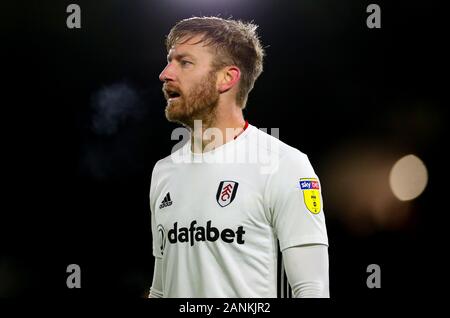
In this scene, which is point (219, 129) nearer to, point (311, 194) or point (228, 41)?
point (228, 41)

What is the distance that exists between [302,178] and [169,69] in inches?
33.1

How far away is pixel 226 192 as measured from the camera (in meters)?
2.55

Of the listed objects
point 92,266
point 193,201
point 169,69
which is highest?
point 169,69

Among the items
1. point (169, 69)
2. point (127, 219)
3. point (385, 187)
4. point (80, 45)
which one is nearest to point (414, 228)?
point (385, 187)

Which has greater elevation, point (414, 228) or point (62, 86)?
point (62, 86)

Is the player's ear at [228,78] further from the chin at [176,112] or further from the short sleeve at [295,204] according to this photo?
the short sleeve at [295,204]

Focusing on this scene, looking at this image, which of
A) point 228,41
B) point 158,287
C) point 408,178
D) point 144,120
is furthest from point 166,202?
point 408,178

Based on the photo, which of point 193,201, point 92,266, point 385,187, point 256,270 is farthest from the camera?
point 385,187

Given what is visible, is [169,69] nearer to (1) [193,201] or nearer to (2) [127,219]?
(1) [193,201]

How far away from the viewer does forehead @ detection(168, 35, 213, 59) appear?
107 inches

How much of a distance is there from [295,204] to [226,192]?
0.34 meters

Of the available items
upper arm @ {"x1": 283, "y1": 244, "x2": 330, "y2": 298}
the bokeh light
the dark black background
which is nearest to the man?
upper arm @ {"x1": 283, "y1": 244, "x2": 330, "y2": 298}

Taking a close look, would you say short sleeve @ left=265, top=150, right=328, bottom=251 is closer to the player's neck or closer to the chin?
the player's neck

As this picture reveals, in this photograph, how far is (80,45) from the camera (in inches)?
162
